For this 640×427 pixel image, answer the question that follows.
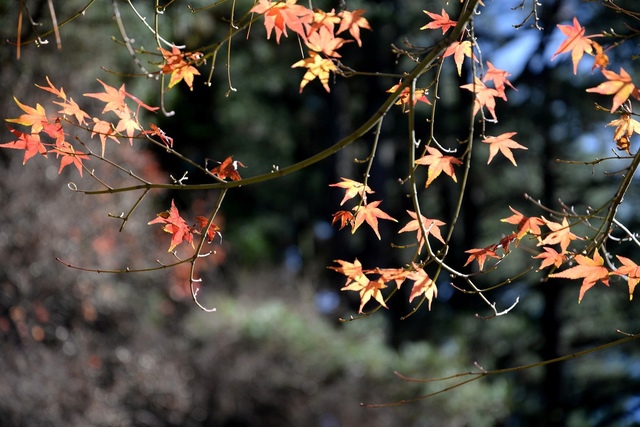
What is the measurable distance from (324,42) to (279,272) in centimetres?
Answer: 781

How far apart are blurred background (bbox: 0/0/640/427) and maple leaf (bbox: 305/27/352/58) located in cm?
257

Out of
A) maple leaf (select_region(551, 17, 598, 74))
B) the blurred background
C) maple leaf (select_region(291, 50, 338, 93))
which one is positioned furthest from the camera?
the blurred background

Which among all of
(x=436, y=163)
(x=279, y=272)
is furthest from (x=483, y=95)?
(x=279, y=272)

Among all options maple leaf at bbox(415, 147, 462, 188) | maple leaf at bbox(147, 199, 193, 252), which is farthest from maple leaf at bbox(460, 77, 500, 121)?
maple leaf at bbox(147, 199, 193, 252)

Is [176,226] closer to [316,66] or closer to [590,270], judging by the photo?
[316,66]

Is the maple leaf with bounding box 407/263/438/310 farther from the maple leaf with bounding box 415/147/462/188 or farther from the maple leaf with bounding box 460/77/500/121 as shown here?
the maple leaf with bounding box 460/77/500/121

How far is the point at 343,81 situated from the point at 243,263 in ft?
9.88

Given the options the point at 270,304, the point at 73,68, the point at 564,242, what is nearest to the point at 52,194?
the point at 73,68

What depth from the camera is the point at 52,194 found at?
20.5ft

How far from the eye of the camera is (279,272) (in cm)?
955

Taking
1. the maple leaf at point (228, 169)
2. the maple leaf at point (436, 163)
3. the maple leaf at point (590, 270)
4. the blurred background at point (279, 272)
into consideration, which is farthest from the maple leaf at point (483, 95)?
the blurred background at point (279, 272)

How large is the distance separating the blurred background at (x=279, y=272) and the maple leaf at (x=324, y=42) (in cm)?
257

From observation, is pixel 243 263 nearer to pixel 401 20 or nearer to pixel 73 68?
pixel 401 20

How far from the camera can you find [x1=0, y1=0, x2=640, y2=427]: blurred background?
611 cm
